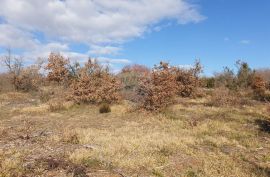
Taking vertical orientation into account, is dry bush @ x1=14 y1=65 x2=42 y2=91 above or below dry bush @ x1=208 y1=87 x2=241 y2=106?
above

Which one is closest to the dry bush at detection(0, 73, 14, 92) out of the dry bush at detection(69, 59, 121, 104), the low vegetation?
the low vegetation

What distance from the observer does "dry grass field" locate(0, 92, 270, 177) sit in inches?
330

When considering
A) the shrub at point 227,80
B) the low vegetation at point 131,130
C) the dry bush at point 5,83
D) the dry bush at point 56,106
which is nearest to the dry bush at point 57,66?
the low vegetation at point 131,130

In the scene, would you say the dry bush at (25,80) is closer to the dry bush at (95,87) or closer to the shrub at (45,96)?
the shrub at (45,96)

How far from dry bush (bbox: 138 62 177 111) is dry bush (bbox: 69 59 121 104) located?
1.88 metres

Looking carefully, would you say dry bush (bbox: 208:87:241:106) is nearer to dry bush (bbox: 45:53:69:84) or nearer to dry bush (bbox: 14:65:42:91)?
dry bush (bbox: 45:53:69:84)

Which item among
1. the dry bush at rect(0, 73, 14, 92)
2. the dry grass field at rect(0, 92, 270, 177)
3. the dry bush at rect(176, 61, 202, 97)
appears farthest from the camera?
the dry bush at rect(0, 73, 14, 92)

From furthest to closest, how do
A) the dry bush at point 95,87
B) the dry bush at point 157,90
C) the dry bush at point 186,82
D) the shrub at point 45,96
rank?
the dry bush at point 186,82 → the shrub at point 45,96 → the dry bush at point 95,87 → the dry bush at point 157,90

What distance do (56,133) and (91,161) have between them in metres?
3.96

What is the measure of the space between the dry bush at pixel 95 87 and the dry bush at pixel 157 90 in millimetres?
1884

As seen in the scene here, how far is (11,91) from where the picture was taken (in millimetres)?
30531

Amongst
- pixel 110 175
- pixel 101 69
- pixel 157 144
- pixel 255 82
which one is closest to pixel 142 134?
pixel 157 144

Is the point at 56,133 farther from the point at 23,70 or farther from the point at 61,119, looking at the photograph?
the point at 23,70

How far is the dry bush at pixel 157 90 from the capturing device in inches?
739
